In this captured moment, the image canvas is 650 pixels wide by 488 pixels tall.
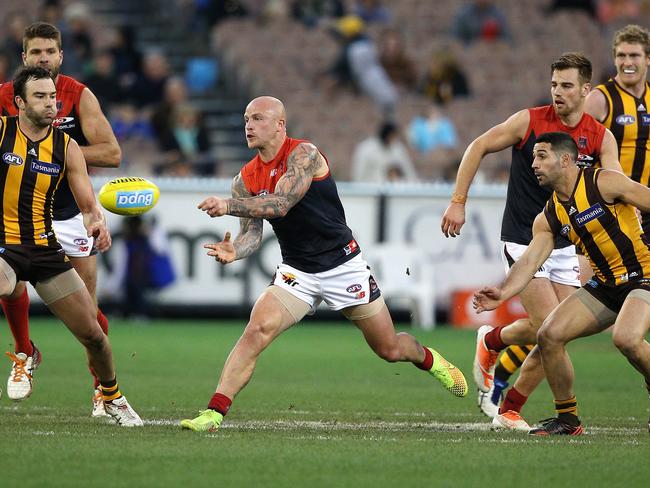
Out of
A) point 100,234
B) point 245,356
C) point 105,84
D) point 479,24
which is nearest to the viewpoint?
point 245,356

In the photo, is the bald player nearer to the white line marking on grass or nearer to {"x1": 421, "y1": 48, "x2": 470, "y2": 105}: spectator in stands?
the white line marking on grass

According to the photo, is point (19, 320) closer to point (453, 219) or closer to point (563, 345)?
point (453, 219)

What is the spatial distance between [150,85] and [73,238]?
1219cm

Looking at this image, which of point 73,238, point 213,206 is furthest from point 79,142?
point 213,206

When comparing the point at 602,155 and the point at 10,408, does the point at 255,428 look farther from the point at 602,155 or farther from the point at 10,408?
the point at 602,155

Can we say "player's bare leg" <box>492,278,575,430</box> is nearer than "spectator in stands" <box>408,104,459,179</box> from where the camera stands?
Yes

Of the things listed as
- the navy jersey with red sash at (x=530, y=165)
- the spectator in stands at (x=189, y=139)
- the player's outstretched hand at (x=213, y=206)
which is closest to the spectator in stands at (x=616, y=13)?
the spectator in stands at (x=189, y=139)

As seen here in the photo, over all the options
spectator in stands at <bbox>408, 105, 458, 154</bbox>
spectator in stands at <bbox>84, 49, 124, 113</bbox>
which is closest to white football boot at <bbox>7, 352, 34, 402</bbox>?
spectator in stands at <bbox>84, 49, 124, 113</bbox>

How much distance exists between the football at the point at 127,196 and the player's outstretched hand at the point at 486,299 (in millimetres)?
2475

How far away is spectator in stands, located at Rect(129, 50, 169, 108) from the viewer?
22.5 metres

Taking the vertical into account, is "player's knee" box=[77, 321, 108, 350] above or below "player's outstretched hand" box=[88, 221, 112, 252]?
below

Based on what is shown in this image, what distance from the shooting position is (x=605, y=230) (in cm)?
954

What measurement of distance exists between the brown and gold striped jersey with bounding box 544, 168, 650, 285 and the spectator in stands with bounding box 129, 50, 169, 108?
13842mm

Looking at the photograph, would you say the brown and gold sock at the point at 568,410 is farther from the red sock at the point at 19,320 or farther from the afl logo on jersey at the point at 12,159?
the red sock at the point at 19,320
